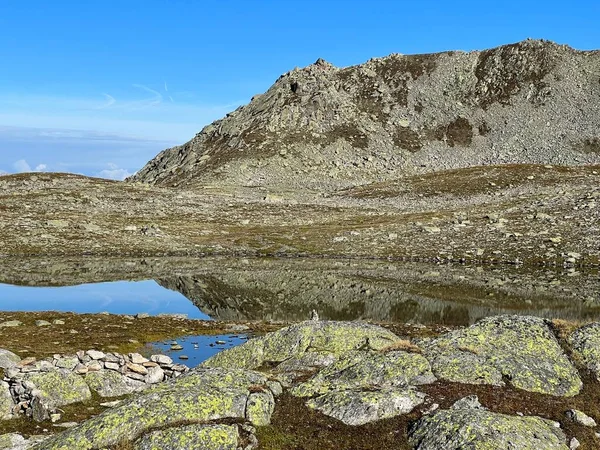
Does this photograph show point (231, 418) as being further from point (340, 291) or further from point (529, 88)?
point (529, 88)

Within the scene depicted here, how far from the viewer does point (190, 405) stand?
555 inches

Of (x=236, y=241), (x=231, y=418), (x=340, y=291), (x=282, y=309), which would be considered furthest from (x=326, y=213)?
(x=231, y=418)

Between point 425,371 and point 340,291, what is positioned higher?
point 425,371

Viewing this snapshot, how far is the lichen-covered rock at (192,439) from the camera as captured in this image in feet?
42.3

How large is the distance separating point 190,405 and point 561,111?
158253mm

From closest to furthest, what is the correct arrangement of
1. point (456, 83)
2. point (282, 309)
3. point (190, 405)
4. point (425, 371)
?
1. point (190, 405)
2. point (425, 371)
3. point (282, 309)
4. point (456, 83)

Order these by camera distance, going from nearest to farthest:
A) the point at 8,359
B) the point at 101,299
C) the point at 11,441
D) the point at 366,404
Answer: the point at 11,441
the point at 366,404
the point at 8,359
the point at 101,299

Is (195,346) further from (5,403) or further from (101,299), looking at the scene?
(101,299)

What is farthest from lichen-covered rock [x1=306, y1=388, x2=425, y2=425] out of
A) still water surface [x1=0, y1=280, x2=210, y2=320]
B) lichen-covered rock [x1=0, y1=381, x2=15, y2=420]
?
still water surface [x1=0, y1=280, x2=210, y2=320]

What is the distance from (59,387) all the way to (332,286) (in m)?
35.7

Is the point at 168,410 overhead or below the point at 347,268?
overhead

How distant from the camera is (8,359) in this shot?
80.5ft

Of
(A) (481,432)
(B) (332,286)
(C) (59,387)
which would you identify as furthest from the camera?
(B) (332,286)

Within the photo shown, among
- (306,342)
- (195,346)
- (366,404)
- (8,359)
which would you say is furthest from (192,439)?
(195,346)
